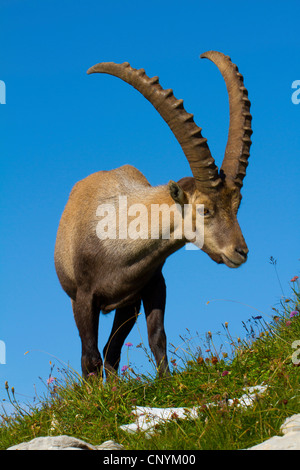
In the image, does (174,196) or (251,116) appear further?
(251,116)

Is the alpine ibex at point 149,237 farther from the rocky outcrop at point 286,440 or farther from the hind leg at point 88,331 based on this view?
the rocky outcrop at point 286,440

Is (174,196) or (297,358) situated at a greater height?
(174,196)

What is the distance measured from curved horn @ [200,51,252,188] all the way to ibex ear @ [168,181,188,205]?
644 millimetres

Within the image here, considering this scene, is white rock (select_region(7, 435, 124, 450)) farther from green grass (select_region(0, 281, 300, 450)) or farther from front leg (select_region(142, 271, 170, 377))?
front leg (select_region(142, 271, 170, 377))

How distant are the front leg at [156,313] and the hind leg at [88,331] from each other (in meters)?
0.76

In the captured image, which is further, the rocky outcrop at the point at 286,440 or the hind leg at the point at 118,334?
the hind leg at the point at 118,334

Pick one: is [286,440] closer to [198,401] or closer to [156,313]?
[198,401]

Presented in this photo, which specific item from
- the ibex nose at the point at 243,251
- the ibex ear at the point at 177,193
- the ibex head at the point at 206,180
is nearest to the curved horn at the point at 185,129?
the ibex head at the point at 206,180

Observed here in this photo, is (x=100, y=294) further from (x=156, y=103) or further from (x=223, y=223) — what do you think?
(x=156, y=103)

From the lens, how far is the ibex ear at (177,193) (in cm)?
784

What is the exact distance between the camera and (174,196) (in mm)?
7914

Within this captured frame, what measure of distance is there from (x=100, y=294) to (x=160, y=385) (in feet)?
7.33

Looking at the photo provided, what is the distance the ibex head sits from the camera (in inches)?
302
